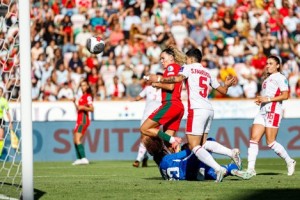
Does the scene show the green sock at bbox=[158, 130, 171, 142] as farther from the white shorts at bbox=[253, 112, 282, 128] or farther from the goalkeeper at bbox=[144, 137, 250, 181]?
the goalkeeper at bbox=[144, 137, 250, 181]

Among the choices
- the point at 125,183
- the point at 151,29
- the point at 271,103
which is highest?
the point at 151,29

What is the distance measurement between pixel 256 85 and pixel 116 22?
4.75 m

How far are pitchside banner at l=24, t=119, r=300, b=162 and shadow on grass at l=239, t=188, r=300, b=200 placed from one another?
13.7 meters

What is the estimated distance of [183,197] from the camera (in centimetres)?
1108

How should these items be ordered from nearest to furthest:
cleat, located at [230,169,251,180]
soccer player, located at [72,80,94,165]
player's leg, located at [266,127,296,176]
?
cleat, located at [230,169,251,180]
player's leg, located at [266,127,296,176]
soccer player, located at [72,80,94,165]

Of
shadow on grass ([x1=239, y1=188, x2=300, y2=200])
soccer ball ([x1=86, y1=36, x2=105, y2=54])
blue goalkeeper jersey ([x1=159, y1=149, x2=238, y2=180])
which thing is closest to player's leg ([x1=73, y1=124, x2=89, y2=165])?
soccer ball ([x1=86, y1=36, x2=105, y2=54])

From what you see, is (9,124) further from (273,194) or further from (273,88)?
(273,194)

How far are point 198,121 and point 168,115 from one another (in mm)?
3426

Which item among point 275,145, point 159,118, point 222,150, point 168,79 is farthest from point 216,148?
point 159,118

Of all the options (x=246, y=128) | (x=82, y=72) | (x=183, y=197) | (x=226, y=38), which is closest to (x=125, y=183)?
(x=183, y=197)

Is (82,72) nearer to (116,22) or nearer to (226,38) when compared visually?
(116,22)

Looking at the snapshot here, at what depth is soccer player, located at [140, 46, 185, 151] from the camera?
16.2 meters

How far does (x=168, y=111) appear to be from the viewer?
17188mm

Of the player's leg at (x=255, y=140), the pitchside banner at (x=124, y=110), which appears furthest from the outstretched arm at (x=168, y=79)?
the pitchside banner at (x=124, y=110)
